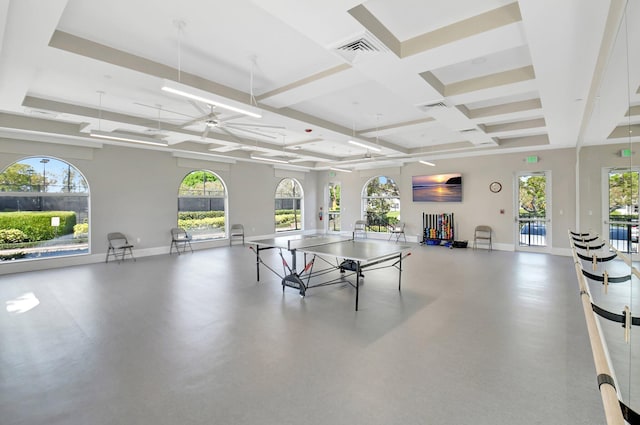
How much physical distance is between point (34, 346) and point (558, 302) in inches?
254

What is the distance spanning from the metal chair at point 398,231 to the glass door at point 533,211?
3436 mm

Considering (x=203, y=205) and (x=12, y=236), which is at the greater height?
(x=203, y=205)

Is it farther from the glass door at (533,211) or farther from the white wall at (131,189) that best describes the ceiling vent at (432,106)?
the white wall at (131,189)

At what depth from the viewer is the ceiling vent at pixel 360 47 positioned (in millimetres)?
2848

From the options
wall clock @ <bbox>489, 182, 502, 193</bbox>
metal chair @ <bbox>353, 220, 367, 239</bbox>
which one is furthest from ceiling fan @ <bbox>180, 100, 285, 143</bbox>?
wall clock @ <bbox>489, 182, 502, 193</bbox>

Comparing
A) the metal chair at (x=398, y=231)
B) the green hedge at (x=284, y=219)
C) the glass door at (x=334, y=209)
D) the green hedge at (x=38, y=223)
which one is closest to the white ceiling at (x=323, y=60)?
the green hedge at (x=38, y=223)

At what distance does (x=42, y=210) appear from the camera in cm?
696

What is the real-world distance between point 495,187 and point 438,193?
1680 millimetres

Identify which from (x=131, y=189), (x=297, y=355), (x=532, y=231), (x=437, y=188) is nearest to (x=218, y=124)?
(x=297, y=355)

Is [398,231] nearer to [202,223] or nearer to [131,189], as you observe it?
[202,223]

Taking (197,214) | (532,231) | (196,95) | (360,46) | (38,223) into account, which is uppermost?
(360,46)

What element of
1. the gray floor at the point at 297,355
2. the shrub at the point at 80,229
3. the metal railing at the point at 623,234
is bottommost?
the gray floor at the point at 297,355

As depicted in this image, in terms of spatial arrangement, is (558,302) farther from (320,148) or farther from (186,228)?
(186,228)

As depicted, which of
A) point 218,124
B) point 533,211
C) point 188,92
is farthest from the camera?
point 533,211
